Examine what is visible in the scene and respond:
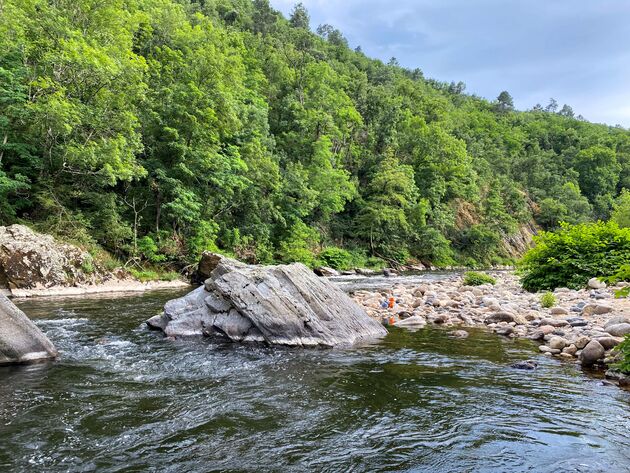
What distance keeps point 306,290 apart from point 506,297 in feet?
29.3

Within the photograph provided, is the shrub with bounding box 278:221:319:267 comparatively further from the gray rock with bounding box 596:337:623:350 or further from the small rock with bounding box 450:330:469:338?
the gray rock with bounding box 596:337:623:350

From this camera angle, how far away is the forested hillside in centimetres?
2009

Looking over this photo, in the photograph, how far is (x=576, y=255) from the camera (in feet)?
54.3

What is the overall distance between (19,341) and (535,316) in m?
12.5

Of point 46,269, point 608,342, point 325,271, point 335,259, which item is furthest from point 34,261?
point 335,259

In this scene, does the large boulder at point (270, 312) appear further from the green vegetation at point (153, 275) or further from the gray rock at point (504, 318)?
the green vegetation at point (153, 275)

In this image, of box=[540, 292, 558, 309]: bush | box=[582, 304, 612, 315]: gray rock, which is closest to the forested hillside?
box=[540, 292, 558, 309]: bush

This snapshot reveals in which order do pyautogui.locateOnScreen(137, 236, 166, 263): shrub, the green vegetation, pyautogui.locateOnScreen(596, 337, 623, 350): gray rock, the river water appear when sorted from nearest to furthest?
1. the river water
2. pyautogui.locateOnScreen(596, 337, 623, 350): gray rock
3. the green vegetation
4. pyautogui.locateOnScreen(137, 236, 166, 263): shrub

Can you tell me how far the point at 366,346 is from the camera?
388 inches

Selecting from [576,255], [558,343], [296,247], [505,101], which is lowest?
[558,343]

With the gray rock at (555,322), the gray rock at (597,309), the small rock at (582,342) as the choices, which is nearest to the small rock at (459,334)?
the gray rock at (555,322)

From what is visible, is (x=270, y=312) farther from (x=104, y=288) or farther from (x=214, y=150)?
(x=214, y=150)

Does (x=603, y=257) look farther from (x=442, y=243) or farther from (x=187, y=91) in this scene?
(x=442, y=243)

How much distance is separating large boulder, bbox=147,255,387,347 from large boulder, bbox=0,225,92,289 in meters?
8.10
